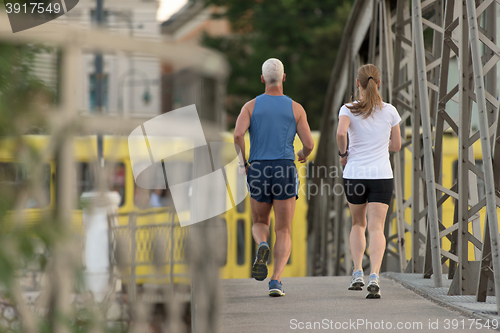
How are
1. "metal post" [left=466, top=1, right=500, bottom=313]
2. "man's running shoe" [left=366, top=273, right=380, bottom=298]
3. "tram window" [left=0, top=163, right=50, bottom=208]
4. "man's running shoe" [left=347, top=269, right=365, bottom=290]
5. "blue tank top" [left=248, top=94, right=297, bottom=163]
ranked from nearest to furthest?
"tram window" [left=0, top=163, right=50, bottom=208], "metal post" [left=466, top=1, right=500, bottom=313], "man's running shoe" [left=366, top=273, right=380, bottom=298], "blue tank top" [left=248, top=94, right=297, bottom=163], "man's running shoe" [left=347, top=269, right=365, bottom=290]

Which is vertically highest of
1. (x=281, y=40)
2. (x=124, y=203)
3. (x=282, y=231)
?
(x=281, y=40)

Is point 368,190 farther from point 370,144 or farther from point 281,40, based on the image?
point 281,40

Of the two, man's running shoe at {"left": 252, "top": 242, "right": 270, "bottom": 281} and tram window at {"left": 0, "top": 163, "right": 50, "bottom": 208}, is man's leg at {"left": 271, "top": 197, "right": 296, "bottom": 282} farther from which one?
tram window at {"left": 0, "top": 163, "right": 50, "bottom": 208}

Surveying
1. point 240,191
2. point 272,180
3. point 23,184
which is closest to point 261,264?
point 272,180

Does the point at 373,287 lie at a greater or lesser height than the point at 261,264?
lesser

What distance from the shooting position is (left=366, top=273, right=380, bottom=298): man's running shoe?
194 inches

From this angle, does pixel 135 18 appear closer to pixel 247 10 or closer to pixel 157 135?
pixel 157 135

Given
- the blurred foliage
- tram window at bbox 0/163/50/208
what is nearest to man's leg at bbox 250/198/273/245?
tram window at bbox 0/163/50/208

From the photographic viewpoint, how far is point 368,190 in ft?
17.0

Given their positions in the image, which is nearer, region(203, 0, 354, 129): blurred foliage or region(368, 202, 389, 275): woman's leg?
region(368, 202, 389, 275): woman's leg

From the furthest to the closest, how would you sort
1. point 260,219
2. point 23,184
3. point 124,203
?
point 260,219, point 124,203, point 23,184

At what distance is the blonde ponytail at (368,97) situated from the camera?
5.15 meters

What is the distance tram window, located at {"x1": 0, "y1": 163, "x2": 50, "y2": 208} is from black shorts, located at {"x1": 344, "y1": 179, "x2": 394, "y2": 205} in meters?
3.41

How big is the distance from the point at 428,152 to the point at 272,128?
4.67 feet
